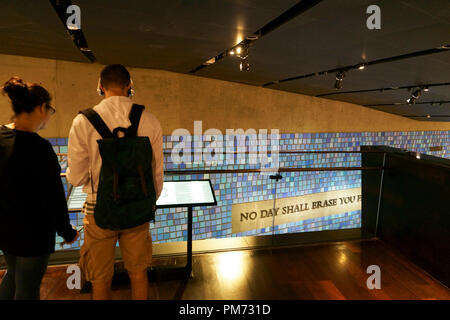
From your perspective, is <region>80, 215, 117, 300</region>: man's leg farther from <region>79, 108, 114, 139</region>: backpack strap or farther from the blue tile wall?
the blue tile wall

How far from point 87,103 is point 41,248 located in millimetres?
3402

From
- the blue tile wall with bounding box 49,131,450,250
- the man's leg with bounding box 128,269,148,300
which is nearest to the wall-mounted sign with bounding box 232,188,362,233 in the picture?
the blue tile wall with bounding box 49,131,450,250

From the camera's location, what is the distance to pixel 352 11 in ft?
5.26

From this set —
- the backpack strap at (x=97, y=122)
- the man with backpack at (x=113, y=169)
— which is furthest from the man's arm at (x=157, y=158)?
the backpack strap at (x=97, y=122)

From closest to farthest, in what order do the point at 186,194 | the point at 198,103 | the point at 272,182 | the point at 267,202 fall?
1. the point at 186,194
2. the point at 198,103
3. the point at 272,182
4. the point at 267,202

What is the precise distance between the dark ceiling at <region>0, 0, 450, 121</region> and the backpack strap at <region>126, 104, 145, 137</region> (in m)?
0.73

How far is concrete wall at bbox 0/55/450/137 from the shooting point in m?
3.92

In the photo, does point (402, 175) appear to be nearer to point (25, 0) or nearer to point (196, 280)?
point (196, 280)

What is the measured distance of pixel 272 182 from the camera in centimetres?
607

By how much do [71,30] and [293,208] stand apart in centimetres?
577

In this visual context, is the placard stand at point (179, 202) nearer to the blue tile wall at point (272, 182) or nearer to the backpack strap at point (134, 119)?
the backpack strap at point (134, 119)

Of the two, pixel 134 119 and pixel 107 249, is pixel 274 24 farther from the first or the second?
pixel 107 249

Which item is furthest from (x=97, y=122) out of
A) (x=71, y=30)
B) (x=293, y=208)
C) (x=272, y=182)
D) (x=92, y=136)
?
(x=293, y=208)

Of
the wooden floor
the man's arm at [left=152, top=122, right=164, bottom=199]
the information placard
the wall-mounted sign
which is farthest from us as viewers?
the wall-mounted sign
